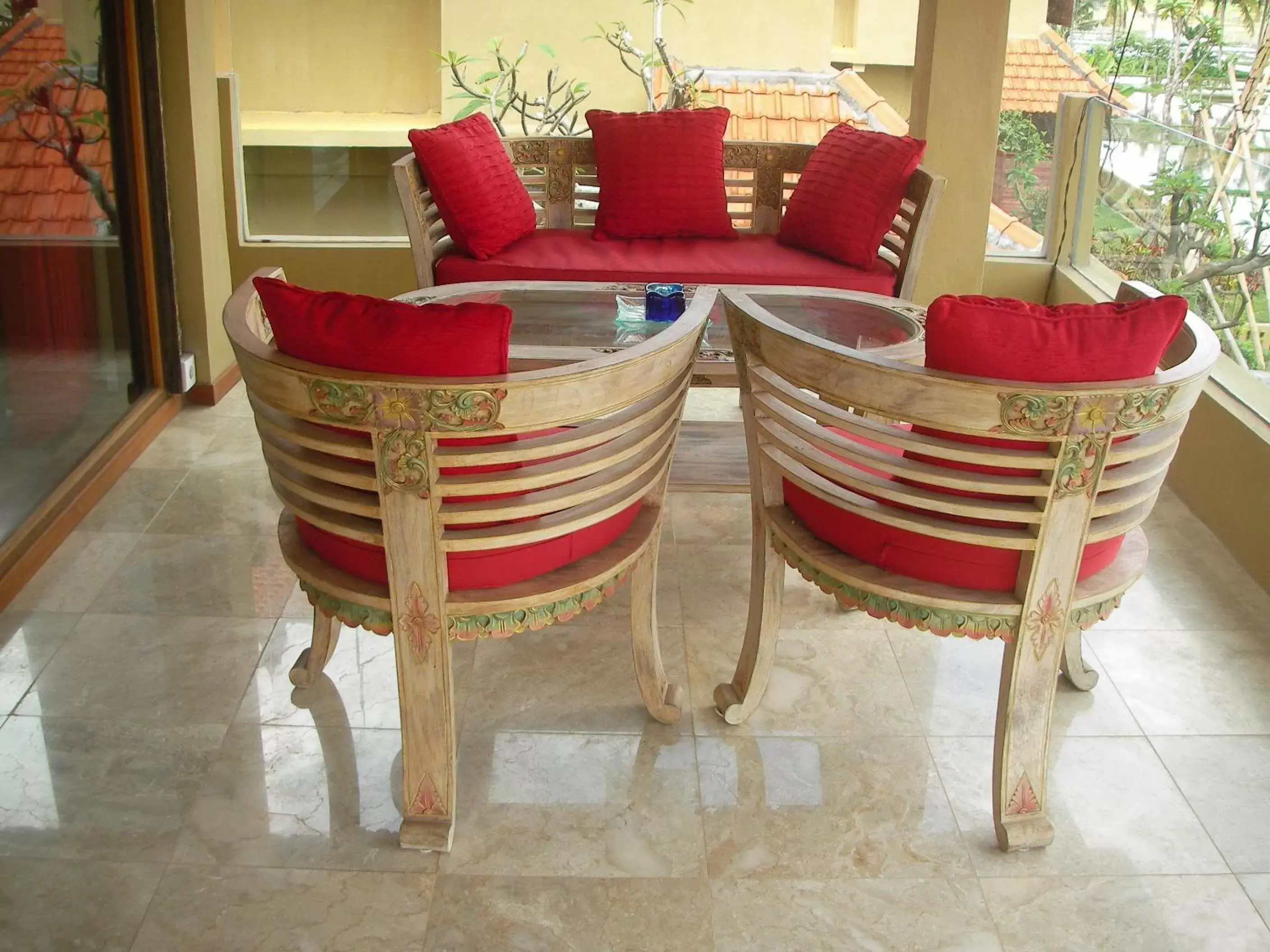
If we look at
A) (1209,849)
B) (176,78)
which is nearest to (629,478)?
(1209,849)

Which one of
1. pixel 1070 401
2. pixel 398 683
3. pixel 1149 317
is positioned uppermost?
pixel 1149 317

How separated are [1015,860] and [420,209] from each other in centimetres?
278

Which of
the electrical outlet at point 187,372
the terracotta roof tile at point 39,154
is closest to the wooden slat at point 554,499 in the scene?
the terracotta roof tile at point 39,154

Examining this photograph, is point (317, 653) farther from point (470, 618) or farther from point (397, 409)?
point (397, 409)

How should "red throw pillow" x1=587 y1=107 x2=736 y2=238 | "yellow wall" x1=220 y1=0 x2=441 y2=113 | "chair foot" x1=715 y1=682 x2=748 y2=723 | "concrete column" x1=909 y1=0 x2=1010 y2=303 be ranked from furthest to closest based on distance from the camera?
"yellow wall" x1=220 y1=0 x2=441 y2=113
"concrete column" x1=909 y1=0 x2=1010 y2=303
"red throw pillow" x1=587 y1=107 x2=736 y2=238
"chair foot" x1=715 y1=682 x2=748 y2=723

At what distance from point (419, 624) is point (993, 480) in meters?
0.95

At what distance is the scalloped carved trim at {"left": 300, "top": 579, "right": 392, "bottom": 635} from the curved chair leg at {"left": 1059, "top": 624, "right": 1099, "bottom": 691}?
1449 mm

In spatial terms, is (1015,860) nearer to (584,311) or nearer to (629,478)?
(629,478)

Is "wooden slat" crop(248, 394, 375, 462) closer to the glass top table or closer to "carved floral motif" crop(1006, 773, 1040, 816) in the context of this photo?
the glass top table

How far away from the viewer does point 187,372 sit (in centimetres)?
426

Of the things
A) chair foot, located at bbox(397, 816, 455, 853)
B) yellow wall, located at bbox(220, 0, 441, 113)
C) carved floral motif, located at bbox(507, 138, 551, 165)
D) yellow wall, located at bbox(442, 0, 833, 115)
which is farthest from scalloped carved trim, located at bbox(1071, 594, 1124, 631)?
yellow wall, located at bbox(220, 0, 441, 113)

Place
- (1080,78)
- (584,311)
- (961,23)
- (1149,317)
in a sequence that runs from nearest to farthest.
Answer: (1149,317)
(584,311)
(961,23)
(1080,78)

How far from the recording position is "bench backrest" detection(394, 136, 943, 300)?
4195 mm

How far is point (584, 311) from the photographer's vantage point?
3.46 m
